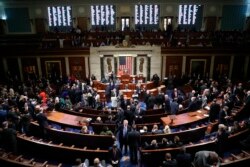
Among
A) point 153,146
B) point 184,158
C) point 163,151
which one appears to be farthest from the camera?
point 153,146

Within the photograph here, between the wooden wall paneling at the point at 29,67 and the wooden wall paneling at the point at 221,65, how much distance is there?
13450 mm

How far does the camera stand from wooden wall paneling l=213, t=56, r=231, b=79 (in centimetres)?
1912

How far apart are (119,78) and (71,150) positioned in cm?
1004

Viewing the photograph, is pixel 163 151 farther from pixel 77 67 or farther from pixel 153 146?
pixel 77 67

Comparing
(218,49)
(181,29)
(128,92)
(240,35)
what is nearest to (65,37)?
(128,92)

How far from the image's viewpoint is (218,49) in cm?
1878

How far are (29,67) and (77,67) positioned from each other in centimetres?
355

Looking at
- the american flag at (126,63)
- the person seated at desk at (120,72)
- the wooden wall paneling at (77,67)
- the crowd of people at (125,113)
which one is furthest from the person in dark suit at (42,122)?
the american flag at (126,63)

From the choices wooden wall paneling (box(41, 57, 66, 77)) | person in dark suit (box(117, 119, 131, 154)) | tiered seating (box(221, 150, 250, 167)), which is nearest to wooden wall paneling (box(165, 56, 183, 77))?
wooden wall paneling (box(41, 57, 66, 77))

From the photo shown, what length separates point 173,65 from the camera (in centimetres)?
1923

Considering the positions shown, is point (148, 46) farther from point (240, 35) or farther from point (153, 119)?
point (153, 119)

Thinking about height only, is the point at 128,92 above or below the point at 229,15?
below

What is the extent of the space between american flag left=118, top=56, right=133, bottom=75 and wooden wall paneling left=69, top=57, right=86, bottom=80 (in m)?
2.79

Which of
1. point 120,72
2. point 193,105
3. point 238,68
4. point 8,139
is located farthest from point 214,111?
point 238,68
